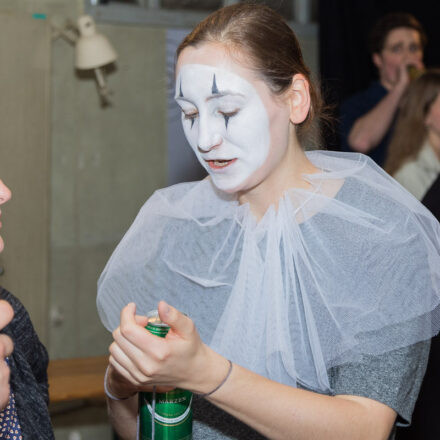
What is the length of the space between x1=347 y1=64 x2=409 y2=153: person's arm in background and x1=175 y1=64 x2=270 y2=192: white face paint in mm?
1690

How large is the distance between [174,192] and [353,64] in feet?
7.09

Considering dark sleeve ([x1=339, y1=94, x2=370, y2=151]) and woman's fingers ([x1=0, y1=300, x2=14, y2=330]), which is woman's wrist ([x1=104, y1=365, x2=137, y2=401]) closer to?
woman's fingers ([x1=0, y1=300, x2=14, y2=330])

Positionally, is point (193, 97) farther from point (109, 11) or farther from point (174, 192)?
point (109, 11)

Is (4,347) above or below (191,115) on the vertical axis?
below

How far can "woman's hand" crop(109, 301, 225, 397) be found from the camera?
0.77 m

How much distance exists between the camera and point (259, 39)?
1.00 m

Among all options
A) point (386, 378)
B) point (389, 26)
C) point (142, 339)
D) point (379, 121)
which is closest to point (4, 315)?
point (142, 339)

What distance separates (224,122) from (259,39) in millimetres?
142

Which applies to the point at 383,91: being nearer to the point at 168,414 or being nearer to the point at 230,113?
the point at 230,113

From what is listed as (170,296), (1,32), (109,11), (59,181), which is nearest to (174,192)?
(170,296)

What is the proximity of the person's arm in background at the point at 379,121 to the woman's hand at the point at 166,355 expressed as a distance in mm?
1958

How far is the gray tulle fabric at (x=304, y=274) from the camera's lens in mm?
930

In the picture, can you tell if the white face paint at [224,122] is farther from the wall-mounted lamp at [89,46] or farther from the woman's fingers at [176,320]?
the wall-mounted lamp at [89,46]

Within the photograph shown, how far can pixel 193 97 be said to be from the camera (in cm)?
100
